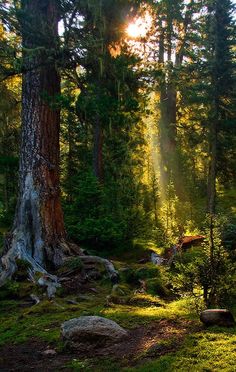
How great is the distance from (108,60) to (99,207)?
5297 millimetres

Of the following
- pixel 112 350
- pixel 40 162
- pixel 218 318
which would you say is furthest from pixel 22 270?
pixel 218 318

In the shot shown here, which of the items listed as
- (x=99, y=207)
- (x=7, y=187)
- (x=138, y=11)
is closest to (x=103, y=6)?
(x=138, y=11)

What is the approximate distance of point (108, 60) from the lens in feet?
A: 37.1

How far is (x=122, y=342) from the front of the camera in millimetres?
5934

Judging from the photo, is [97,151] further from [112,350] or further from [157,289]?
[112,350]

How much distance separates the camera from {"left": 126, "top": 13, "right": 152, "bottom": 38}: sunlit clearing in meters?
12.1

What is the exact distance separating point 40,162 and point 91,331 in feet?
20.6

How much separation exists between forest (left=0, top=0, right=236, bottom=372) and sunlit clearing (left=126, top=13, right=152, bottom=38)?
4cm

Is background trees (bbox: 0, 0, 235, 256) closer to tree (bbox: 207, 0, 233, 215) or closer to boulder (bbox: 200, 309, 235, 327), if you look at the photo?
tree (bbox: 207, 0, 233, 215)

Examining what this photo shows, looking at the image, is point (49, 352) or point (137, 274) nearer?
point (49, 352)

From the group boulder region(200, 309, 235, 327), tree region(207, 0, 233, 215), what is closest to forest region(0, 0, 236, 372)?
boulder region(200, 309, 235, 327)

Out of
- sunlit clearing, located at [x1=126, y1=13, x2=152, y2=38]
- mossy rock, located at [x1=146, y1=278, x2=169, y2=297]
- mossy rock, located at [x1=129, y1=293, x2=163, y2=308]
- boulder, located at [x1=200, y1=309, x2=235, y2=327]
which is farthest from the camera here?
sunlit clearing, located at [x1=126, y1=13, x2=152, y2=38]

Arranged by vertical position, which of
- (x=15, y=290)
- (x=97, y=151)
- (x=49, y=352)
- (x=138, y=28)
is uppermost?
(x=138, y=28)

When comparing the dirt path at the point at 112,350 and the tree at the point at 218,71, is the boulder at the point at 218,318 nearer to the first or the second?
the dirt path at the point at 112,350
